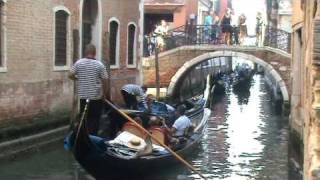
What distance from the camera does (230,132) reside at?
38.0 feet

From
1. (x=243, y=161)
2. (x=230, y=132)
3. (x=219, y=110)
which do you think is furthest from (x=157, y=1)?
(x=243, y=161)

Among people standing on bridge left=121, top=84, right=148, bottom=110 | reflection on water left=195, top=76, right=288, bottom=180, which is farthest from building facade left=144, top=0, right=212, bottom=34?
people standing on bridge left=121, top=84, right=148, bottom=110

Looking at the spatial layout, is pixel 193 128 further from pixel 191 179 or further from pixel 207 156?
pixel 191 179

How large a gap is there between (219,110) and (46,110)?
7.74 m

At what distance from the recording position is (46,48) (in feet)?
30.2

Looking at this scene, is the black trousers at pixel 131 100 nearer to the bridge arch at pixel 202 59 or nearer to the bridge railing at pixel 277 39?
the bridge arch at pixel 202 59

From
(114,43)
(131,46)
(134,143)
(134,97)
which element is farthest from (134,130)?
(131,46)

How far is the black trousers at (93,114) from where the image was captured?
6062 millimetres

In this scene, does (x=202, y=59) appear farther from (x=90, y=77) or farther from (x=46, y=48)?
(x=90, y=77)

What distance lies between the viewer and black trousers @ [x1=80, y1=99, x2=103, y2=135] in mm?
6062

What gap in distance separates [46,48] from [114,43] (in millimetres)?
3260

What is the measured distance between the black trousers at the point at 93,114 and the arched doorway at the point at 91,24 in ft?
15.3

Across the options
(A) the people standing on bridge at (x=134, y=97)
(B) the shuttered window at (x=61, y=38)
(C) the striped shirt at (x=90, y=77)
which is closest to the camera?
(C) the striped shirt at (x=90, y=77)

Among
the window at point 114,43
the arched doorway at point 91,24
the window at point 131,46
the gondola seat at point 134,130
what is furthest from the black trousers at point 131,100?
the window at point 131,46
